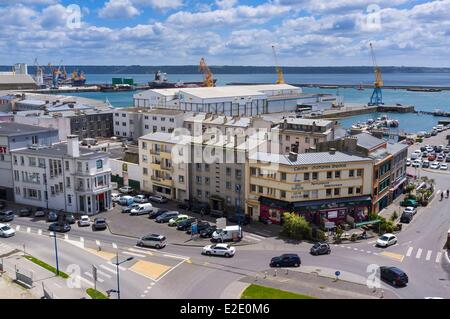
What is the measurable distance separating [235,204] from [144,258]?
13519 mm

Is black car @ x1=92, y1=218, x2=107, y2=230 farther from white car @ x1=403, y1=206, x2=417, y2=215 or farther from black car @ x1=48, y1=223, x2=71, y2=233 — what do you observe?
white car @ x1=403, y1=206, x2=417, y2=215

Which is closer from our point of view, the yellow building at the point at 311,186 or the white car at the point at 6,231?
the white car at the point at 6,231

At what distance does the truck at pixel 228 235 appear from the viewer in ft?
133

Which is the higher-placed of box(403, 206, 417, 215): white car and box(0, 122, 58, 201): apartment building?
box(0, 122, 58, 201): apartment building

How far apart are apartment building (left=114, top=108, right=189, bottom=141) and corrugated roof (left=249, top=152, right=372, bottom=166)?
139 ft

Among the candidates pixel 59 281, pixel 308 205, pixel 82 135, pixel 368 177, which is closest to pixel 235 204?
pixel 308 205

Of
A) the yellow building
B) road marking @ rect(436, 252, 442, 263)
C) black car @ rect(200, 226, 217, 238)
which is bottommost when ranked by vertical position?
road marking @ rect(436, 252, 442, 263)

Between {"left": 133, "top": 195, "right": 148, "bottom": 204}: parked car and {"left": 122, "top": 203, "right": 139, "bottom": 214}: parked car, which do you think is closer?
{"left": 122, "top": 203, "right": 139, "bottom": 214}: parked car

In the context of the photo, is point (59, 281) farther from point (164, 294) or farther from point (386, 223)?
point (386, 223)

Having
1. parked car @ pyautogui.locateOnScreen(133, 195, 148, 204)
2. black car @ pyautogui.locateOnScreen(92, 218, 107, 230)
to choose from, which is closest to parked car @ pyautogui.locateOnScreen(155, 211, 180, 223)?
black car @ pyautogui.locateOnScreen(92, 218, 107, 230)

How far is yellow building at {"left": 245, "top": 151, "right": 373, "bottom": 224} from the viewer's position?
4366cm

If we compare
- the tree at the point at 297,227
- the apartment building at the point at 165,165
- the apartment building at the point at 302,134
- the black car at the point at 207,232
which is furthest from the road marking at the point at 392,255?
the apartment building at the point at 302,134

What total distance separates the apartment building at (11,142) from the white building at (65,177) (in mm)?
1128

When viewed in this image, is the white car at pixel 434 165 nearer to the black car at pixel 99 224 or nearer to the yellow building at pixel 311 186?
the yellow building at pixel 311 186
